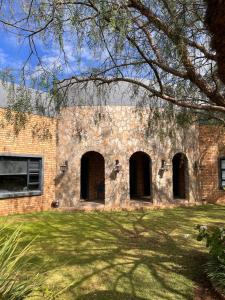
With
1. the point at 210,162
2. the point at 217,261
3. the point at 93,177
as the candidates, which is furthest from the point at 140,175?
the point at 217,261

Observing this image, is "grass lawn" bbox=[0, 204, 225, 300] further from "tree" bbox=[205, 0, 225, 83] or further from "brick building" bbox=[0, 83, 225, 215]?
"tree" bbox=[205, 0, 225, 83]

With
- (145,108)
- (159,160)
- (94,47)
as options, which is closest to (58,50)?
(94,47)

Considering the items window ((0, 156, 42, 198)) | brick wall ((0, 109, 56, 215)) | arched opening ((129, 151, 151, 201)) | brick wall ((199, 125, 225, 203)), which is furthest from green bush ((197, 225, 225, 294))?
Result: arched opening ((129, 151, 151, 201))

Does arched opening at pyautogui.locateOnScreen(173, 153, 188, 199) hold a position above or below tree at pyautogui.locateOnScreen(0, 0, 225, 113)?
below

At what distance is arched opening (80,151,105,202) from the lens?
1788 centimetres

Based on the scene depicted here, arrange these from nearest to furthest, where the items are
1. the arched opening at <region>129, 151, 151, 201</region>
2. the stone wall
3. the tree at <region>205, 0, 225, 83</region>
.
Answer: the tree at <region>205, 0, 225, 83</region>
the stone wall
the arched opening at <region>129, 151, 151, 201</region>

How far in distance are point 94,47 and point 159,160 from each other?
431 inches

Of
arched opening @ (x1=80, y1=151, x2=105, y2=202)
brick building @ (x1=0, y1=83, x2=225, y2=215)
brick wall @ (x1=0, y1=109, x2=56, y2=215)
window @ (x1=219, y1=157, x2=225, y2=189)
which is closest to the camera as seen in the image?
brick wall @ (x1=0, y1=109, x2=56, y2=215)

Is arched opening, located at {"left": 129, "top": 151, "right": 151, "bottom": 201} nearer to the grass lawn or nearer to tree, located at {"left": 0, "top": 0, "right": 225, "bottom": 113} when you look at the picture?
the grass lawn

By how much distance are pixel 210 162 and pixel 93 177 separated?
5.95 metres

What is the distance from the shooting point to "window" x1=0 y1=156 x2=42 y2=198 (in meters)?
13.3

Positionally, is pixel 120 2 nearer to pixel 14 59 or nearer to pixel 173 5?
pixel 173 5

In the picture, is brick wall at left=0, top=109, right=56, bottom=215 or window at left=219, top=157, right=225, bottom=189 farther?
window at left=219, top=157, right=225, bottom=189

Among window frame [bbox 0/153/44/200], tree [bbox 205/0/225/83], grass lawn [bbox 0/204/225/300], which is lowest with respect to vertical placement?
grass lawn [bbox 0/204/225/300]
